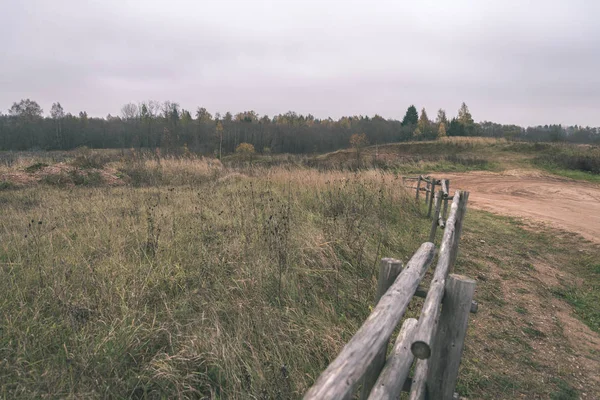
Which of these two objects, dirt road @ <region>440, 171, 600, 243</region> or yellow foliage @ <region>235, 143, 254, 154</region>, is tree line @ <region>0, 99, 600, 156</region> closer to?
yellow foliage @ <region>235, 143, 254, 154</region>

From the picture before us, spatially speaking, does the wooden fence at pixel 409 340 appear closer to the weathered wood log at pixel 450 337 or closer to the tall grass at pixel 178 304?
the weathered wood log at pixel 450 337

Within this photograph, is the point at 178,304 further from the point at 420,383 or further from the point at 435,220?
the point at 435,220

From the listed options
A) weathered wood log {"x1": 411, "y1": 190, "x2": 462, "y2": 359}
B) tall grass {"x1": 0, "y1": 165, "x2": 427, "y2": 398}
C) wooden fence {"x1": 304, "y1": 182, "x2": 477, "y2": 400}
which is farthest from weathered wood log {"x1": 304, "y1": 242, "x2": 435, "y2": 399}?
tall grass {"x1": 0, "y1": 165, "x2": 427, "y2": 398}

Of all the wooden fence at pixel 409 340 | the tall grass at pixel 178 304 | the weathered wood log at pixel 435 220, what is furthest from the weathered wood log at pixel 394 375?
the weathered wood log at pixel 435 220

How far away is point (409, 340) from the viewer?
189cm

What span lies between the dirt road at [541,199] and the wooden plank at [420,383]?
7.84 m

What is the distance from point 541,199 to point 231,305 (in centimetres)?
1449

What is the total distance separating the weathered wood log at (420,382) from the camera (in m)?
1.85

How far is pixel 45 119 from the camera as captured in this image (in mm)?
66562

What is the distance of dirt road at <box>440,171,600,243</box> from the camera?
351 inches

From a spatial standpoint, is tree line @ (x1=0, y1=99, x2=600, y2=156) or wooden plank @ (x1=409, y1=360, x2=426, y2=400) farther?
tree line @ (x1=0, y1=99, x2=600, y2=156)

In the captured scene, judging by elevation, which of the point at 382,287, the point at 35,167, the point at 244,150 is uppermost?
the point at 244,150

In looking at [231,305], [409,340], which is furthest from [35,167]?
[409,340]

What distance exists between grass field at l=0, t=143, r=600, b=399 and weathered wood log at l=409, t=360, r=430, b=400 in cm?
79
